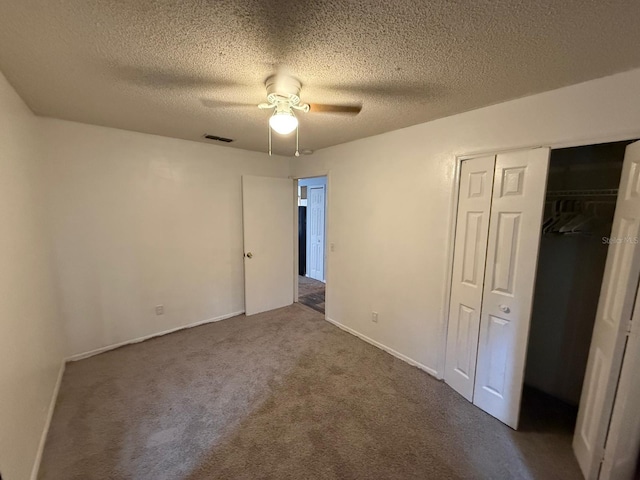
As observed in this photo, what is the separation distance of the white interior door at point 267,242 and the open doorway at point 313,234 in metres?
1.09

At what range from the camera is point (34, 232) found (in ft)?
6.60

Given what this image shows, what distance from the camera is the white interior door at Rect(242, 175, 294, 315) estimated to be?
370cm

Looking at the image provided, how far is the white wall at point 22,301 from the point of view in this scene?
132 centimetres

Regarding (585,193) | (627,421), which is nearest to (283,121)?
(585,193)

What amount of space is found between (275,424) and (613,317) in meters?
2.13

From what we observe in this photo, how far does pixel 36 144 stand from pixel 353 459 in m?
3.47

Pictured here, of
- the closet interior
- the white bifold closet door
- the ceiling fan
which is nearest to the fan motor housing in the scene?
the ceiling fan

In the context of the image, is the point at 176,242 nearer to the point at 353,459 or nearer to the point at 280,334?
the point at 280,334

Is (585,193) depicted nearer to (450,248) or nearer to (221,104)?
(450,248)

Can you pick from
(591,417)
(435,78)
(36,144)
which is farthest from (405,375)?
(36,144)

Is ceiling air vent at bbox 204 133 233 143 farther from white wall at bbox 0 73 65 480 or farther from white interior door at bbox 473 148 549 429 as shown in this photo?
white interior door at bbox 473 148 549 429

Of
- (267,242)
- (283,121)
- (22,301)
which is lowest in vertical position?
(22,301)

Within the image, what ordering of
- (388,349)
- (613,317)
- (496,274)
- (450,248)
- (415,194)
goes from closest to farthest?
(613,317) → (496,274) → (450,248) → (415,194) → (388,349)

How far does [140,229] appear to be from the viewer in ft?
9.55
